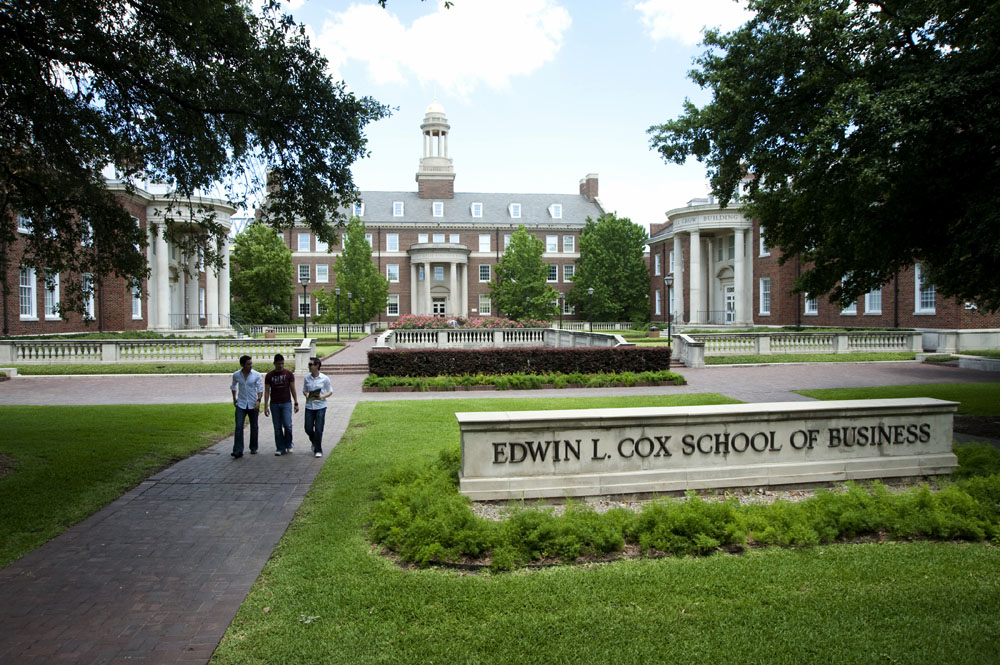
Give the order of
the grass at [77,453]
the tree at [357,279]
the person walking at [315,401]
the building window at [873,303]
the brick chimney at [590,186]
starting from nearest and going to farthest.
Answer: the grass at [77,453] < the person walking at [315,401] < the building window at [873,303] < the tree at [357,279] < the brick chimney at [590,186]

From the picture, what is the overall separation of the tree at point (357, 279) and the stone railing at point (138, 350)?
24.5 meters

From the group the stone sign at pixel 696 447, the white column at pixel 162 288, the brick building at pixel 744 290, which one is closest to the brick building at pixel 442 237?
the brick building at pixel 744 290

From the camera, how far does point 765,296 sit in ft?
149

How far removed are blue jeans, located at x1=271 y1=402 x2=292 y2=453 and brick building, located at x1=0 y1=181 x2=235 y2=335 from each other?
2160cm

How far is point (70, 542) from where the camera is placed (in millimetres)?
6055

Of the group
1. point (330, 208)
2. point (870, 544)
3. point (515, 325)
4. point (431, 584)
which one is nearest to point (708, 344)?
point (515, 325)

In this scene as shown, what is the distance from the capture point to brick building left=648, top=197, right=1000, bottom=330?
32.2m

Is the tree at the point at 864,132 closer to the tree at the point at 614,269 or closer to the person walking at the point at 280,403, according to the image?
the person walking at the point at 280,403

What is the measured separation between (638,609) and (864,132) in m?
8.10

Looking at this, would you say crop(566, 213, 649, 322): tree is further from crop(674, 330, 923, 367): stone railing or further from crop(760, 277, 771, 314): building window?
crop(674, 330, 923, 367): stone railing

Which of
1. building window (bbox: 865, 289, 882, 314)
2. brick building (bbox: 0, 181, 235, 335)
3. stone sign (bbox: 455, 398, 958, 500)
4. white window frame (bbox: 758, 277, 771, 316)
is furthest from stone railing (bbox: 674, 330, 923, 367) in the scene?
brick building (bbox: 0, 181, 235, 335)

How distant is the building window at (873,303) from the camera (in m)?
34.8

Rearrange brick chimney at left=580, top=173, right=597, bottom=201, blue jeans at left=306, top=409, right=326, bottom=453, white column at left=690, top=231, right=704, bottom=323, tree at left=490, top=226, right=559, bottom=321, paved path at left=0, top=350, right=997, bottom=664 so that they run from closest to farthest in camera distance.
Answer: paved path at left=0, top=350, right=997, bottom=664 → blue jeans at left=306, top=409, right=326, bottom=453 → white column at left=690, top=231, right=704, bottom=323 → tree at left=490, top=226, right=559, bottom=321 → brick chimney at left=580, top=173, right=597, bottom=201

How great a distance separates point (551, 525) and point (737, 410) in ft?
10.0
